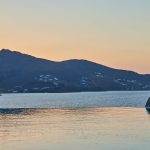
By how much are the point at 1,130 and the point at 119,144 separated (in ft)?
103

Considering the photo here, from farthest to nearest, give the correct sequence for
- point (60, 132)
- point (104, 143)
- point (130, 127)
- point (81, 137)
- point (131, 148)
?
point (130, 127)
point (60, 132)
point (81, 137)
point (104, 143)
point (131, 148)

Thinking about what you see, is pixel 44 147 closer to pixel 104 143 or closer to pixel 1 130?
pixel 104 143

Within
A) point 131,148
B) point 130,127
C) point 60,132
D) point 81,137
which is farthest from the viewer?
point 130,127

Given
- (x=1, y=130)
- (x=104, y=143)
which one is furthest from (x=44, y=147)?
(x=1, y=130)

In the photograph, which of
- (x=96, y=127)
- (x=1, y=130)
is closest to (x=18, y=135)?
(x=1, y=130)

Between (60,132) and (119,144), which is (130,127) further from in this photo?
(119,144)

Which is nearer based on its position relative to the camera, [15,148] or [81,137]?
[15,148]

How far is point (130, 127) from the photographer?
87.9m

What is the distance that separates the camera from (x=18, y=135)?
258 feet

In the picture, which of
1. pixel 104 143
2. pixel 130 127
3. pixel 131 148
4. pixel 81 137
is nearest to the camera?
pixel 131 148

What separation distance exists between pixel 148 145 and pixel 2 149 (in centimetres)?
2039

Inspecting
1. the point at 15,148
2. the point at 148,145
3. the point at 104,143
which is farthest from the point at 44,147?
the point at 148,145

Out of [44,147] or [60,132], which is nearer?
[44,147]

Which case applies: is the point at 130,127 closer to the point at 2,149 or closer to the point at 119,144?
the point at 119,144
